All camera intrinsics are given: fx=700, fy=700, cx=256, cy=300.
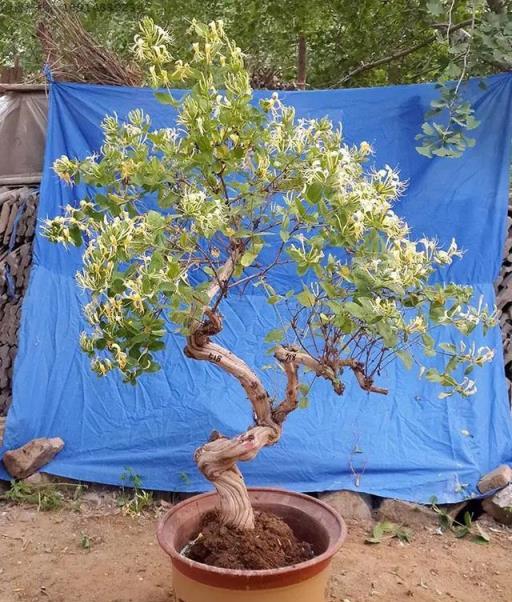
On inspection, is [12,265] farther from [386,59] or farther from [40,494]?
[386,59]

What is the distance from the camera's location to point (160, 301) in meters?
2.12

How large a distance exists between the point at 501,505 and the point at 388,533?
22.2 inches

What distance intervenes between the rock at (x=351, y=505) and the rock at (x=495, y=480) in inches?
22.5

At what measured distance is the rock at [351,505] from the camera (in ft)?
11.3

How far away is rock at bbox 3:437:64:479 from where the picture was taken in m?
3.57

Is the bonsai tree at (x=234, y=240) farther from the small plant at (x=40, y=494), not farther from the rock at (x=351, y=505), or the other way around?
the small plant at (x=40, y=494)

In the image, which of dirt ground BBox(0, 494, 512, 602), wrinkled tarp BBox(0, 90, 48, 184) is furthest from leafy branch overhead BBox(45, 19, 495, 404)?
wrinkled tarp BBox(0, 90, 48, 184)

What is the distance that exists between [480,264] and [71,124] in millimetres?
2364

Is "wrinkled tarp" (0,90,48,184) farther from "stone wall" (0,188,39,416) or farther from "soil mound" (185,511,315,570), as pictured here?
"soil mound" (185,511,315,570)

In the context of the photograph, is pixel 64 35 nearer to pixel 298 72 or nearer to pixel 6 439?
pixel 298 72

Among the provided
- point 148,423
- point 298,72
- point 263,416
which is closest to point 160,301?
point 263,416

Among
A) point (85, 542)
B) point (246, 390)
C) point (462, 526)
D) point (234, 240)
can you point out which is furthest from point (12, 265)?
point (462, 526)

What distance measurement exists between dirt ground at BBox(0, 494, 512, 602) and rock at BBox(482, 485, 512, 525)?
0.16ft

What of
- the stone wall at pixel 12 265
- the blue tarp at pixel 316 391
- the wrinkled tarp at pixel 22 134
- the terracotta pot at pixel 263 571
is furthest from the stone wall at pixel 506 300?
the wrinkled tarp at pixel 22 134
